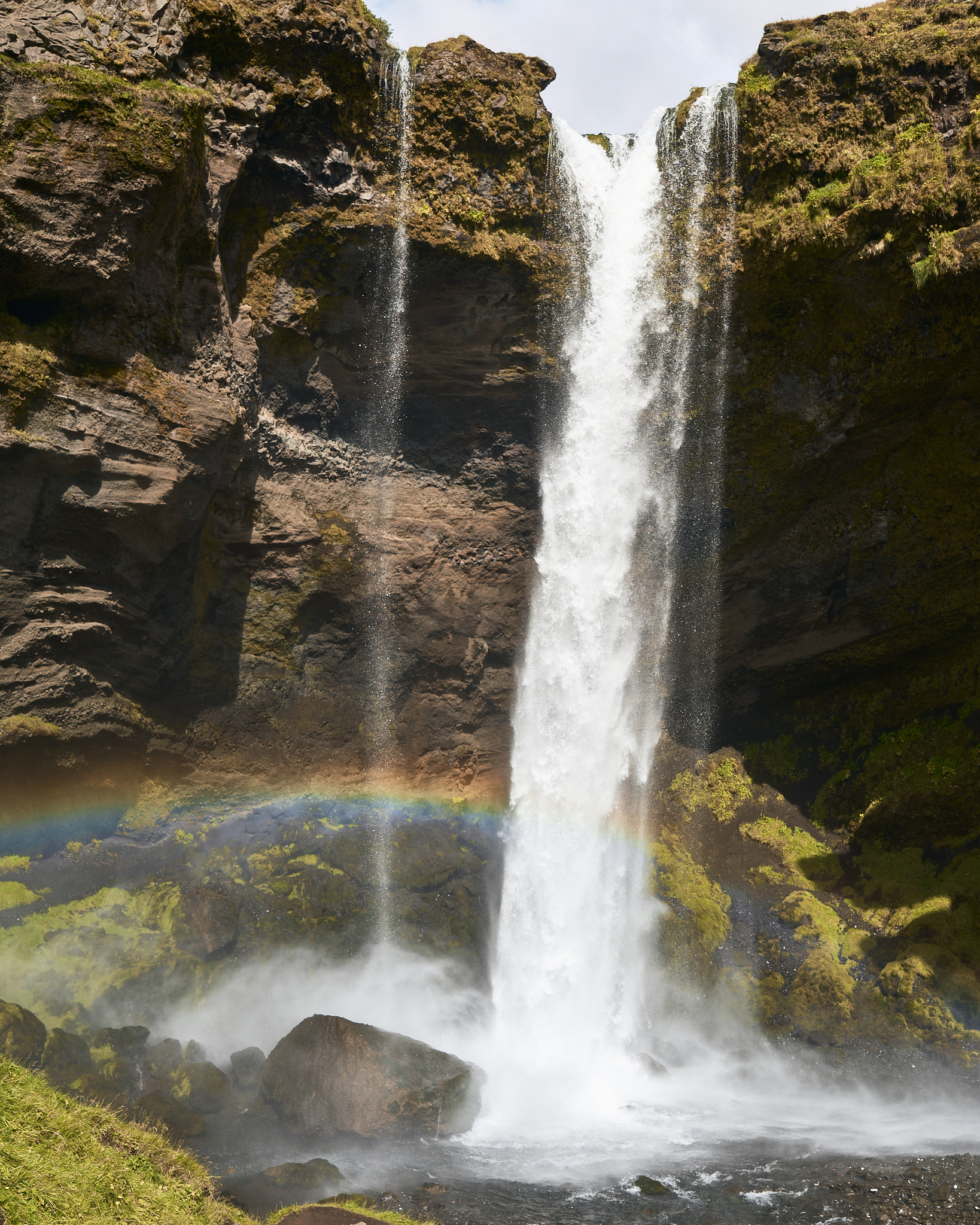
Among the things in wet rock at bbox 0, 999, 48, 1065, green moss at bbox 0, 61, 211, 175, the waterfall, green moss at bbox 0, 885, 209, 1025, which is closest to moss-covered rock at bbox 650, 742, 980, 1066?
the waterfall

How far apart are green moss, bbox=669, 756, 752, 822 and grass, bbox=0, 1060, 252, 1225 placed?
14392 millimetres

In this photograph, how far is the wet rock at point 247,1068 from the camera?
564 inches

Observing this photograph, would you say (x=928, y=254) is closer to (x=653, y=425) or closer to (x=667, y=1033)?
(x=653, y=425)

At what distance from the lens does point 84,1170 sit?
748 centimetres

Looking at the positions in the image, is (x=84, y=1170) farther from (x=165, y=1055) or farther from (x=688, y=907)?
(x=688, y=907)

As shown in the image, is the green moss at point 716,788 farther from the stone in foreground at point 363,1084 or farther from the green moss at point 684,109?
the green moss at point 684,109

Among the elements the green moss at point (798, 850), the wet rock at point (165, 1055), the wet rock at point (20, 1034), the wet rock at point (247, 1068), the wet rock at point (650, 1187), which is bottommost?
the wet rock at point (650, 1187)

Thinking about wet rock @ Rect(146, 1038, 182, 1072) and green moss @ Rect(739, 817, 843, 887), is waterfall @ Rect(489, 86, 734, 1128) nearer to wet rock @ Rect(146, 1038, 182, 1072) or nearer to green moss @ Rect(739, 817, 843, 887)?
green moss @ Rect(739, 817, 843, 887)

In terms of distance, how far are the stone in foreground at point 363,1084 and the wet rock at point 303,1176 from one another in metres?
1.36

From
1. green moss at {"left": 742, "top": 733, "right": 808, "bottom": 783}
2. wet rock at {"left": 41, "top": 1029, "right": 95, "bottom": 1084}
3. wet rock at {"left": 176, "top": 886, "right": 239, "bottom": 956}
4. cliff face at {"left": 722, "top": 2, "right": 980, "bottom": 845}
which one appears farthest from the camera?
green moss at {"left": 742, "top": 733, "right": 808, "bottom": 783}

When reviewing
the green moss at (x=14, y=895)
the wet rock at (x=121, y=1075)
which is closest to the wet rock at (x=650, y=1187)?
the wet rock at (x=121, y=1075)

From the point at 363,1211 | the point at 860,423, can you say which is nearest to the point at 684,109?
the point at 860,423

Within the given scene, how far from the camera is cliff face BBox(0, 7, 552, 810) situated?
13.6 metres

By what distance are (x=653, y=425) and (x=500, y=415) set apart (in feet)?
11.8
